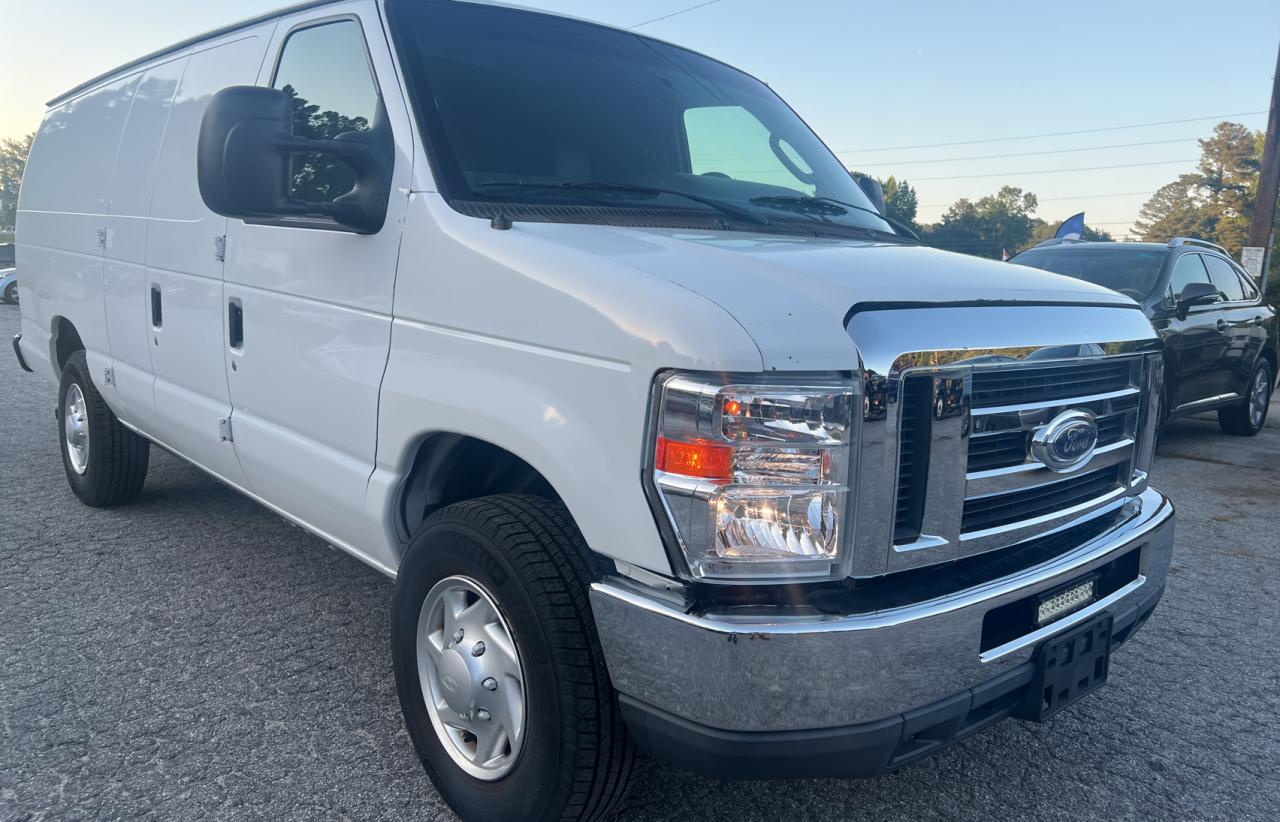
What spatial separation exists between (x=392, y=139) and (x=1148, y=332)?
6.94 ft

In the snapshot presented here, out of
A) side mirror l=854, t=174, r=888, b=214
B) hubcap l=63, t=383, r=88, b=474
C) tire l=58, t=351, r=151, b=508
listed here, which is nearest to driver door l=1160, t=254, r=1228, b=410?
side mirror l=854, t=174, r=888, b=214

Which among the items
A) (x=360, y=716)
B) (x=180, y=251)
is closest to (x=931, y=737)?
(x=360, y=716)

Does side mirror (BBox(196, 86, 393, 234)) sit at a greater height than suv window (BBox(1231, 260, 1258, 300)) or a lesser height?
greater

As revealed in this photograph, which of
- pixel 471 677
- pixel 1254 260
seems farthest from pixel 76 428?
pixel 1254 260

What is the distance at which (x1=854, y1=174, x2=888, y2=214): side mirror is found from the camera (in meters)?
3.88

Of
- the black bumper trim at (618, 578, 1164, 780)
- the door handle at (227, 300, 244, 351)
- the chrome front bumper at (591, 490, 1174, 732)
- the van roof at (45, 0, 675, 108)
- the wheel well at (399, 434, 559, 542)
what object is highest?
the van roof at (45, 0, 675, 108)

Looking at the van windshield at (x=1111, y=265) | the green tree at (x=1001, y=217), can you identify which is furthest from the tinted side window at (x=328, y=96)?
the green tree at (x=1001, y=217)

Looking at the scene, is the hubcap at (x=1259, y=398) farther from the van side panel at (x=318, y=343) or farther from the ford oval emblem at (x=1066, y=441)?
the van side panel at (x=318, y=343)

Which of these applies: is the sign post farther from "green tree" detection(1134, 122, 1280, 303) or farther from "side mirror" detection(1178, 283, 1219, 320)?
"green tree" detection(1134, 122, 1280, 303)

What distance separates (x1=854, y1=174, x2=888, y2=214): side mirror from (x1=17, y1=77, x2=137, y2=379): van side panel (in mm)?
3302

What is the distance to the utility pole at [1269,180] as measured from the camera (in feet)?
44.7

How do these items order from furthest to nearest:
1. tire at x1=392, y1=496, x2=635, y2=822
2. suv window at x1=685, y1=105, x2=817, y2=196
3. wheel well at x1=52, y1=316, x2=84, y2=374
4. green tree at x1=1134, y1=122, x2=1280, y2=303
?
green tree at x1=1134, y1=122, x2=1280, y2=303 → wheel well at x1=52, y1=316, x2=84, y2=374 → suv window at x1=685, y1=105, x2=817, y2=196 → tire at x1=392, y1=496, x2=635, y2=822

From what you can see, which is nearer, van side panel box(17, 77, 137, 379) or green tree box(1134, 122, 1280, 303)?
van side panel box(17, 77, 137, 379)

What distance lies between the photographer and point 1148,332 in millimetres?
2631
